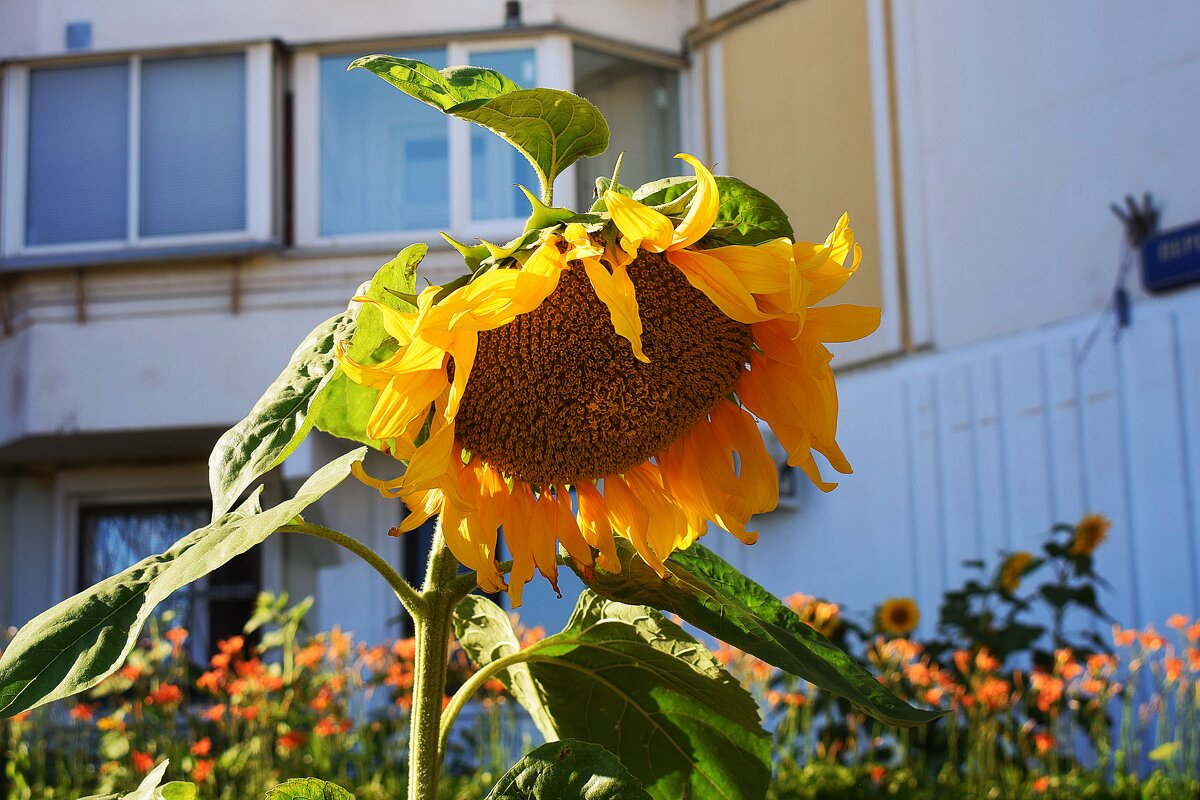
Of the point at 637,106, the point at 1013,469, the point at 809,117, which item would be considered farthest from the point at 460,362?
the point at 637,106

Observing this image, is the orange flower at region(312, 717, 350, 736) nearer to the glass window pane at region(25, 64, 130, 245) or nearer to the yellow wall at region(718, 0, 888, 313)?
the yellow wall at region(718, 0, 888, 313)

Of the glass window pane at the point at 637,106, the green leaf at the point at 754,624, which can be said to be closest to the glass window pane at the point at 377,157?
the glass window pane at the point at 637,106

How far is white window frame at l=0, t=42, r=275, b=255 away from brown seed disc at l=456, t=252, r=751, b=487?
25.2ft

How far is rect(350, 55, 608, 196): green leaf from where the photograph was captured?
0.82m

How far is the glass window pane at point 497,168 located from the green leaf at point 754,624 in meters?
7.69

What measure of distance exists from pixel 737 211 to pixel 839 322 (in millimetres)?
97

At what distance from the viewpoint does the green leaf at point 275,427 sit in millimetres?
779

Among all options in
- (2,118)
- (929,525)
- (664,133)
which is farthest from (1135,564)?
(2,118)

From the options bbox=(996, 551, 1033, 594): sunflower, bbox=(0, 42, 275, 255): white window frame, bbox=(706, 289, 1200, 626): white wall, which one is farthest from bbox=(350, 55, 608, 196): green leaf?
bbox=(0, 42, 275, 255): white window frame

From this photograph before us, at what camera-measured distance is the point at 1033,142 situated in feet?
22.0

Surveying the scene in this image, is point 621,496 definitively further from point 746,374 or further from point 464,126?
point 464,126

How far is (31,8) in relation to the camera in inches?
343

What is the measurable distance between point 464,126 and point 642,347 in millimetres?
8188

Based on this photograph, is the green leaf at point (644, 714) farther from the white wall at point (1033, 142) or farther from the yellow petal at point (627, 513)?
the white wall at point (1033, 142)
